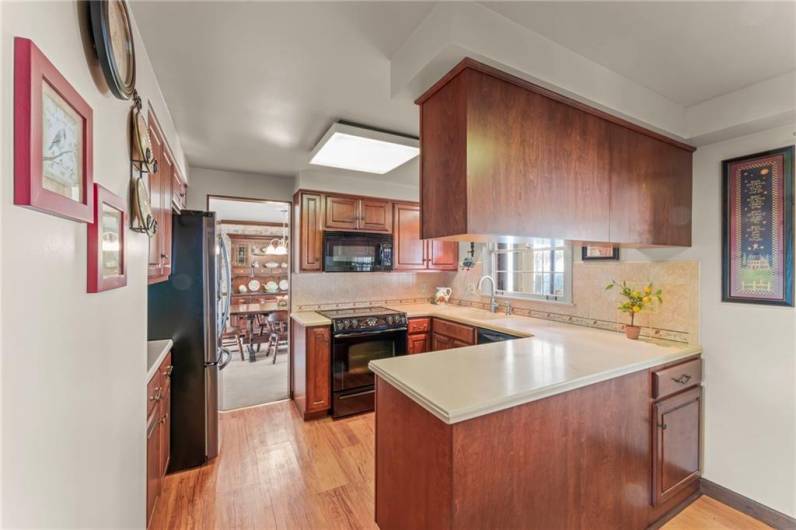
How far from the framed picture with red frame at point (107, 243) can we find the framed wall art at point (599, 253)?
2760 millimetres

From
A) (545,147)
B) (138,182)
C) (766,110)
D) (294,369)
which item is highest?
(766,110)

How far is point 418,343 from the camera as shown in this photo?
3.48 meters

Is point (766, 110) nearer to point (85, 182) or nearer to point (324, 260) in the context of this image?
point (85, 182)

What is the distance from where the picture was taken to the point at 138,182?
1379mm

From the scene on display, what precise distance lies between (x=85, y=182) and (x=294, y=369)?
2.97 m

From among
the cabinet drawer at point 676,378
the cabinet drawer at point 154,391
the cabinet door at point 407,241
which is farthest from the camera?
the cabinet door at point 407,241

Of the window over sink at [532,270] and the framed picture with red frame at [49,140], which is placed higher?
the framed picture with red frame at [49,140]

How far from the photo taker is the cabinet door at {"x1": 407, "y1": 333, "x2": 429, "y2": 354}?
11.3 feet

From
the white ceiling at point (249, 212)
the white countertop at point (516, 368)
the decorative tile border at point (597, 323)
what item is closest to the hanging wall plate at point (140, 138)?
the white countertop at point (516, 368)

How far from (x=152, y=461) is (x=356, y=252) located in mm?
2308

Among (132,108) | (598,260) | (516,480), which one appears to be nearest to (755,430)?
(598,260)

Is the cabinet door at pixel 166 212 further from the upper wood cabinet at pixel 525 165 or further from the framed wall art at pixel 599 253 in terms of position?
the framed wall art at pixel 599 253

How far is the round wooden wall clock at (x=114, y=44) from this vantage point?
92 cm

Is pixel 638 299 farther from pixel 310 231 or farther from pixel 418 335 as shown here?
pixel 310 231
